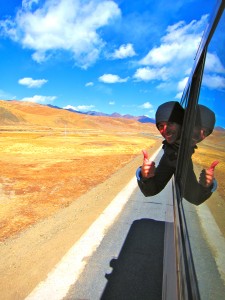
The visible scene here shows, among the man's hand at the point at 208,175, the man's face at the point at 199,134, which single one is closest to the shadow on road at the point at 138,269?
the man's face at the point at 199,134

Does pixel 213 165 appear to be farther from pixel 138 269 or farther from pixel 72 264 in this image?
pixel 72 264

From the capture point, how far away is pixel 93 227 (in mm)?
6016

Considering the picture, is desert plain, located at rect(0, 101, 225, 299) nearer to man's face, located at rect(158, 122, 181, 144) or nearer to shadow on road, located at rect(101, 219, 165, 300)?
shadow on road, located at rect(101, 219, 165, 300)

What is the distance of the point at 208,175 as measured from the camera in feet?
5.30

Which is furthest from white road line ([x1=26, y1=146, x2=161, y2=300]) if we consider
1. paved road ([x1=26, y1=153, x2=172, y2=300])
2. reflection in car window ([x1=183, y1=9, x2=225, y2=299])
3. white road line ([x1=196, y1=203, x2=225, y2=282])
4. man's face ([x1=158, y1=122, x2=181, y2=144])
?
white road line ([x1=196, y1=203, x2=225, y2=282])

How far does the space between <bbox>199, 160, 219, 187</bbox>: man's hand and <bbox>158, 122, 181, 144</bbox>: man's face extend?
142 cm

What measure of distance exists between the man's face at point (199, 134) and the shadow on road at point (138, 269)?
231cm

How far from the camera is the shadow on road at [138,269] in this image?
3.79 metres

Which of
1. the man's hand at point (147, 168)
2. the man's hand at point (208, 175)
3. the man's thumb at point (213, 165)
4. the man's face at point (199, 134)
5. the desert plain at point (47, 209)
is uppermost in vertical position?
the man's face at point (199, 134)

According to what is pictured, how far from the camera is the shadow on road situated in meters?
3.79

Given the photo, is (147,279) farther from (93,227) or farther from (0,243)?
(0,243)

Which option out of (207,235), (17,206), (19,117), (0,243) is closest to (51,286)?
(0,243)

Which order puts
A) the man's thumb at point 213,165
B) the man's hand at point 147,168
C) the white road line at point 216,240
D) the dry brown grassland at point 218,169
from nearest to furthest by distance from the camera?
the white road line at point 216,240 < the dry brown grassland at point 218,169 < the man's thumb at point 213,165 < the man's hand at point 147,168

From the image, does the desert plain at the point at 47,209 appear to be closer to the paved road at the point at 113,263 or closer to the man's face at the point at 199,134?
the man's face at the point at 199,134
